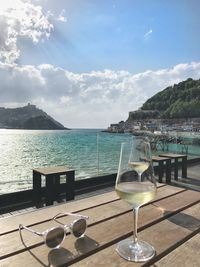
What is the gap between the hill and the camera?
247ft

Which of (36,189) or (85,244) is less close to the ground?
(85,244)

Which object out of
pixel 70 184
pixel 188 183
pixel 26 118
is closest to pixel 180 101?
pixel 188 183

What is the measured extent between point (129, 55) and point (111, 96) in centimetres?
820

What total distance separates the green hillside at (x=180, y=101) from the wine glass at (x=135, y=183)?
24.9m

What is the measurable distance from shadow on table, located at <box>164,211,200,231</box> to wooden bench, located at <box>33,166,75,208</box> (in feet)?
8.54

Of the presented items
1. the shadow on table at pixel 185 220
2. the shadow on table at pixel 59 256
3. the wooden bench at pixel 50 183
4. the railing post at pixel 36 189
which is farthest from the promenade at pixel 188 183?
the shadow on table at pixel 59 256

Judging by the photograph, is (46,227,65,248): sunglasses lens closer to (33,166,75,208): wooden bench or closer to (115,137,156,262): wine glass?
(115,137,156,262): wine glass

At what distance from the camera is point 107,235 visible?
1.02 metres

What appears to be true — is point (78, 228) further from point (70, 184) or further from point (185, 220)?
point (70, 184)

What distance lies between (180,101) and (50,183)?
94.6 feet

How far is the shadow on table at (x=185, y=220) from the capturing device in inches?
45.0

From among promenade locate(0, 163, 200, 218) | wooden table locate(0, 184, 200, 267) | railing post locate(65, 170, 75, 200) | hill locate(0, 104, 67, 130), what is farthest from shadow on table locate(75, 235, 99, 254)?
hill locate(0, 104, 67, 130)

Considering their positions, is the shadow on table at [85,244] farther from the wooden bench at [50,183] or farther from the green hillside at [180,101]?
the green hillside at [180,101]

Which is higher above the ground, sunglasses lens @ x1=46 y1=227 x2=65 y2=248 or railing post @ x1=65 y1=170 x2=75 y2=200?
sunglasses lens @ x1=46 y1=227 x2=65 y2=248
